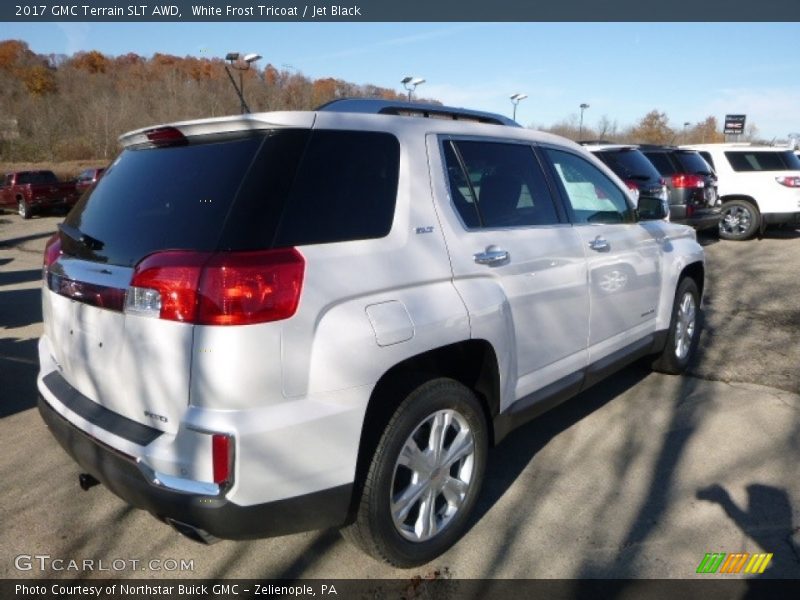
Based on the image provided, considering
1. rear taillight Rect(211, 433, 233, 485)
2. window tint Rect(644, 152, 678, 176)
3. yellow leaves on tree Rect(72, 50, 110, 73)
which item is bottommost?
rear taillight Rect(211, 433, 233, 485)

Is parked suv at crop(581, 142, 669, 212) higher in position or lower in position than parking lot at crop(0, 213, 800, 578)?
higher

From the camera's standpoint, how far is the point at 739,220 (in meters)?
12.3

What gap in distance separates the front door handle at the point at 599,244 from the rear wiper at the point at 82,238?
8.50 ft

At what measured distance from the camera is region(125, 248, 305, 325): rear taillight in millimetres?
1920

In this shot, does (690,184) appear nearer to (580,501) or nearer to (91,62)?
(580,501)

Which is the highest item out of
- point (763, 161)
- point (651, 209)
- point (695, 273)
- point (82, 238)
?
point (763, 161)

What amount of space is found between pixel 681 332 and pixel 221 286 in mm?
4059

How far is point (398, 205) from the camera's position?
2453 mm

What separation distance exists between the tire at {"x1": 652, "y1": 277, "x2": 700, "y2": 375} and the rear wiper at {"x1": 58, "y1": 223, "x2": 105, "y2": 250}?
155 inches

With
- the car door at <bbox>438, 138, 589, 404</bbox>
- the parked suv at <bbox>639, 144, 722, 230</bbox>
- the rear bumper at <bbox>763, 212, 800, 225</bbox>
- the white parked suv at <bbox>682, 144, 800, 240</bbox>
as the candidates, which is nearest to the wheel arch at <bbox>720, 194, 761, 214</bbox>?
the white parked suv at <bbox>682, 144, 800, 240</bbox>

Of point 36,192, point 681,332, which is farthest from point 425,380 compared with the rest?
point 36,192

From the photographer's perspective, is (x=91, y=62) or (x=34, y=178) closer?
(x=34, y=178)

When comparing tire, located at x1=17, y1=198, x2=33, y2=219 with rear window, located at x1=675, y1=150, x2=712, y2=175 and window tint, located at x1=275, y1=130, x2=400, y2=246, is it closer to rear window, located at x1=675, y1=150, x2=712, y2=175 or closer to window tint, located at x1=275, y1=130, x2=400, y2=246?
rear window, located at x1=675, y1=150, x2=712, y2=175

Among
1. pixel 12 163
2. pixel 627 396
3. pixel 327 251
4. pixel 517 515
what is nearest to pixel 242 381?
pixel 327 251
